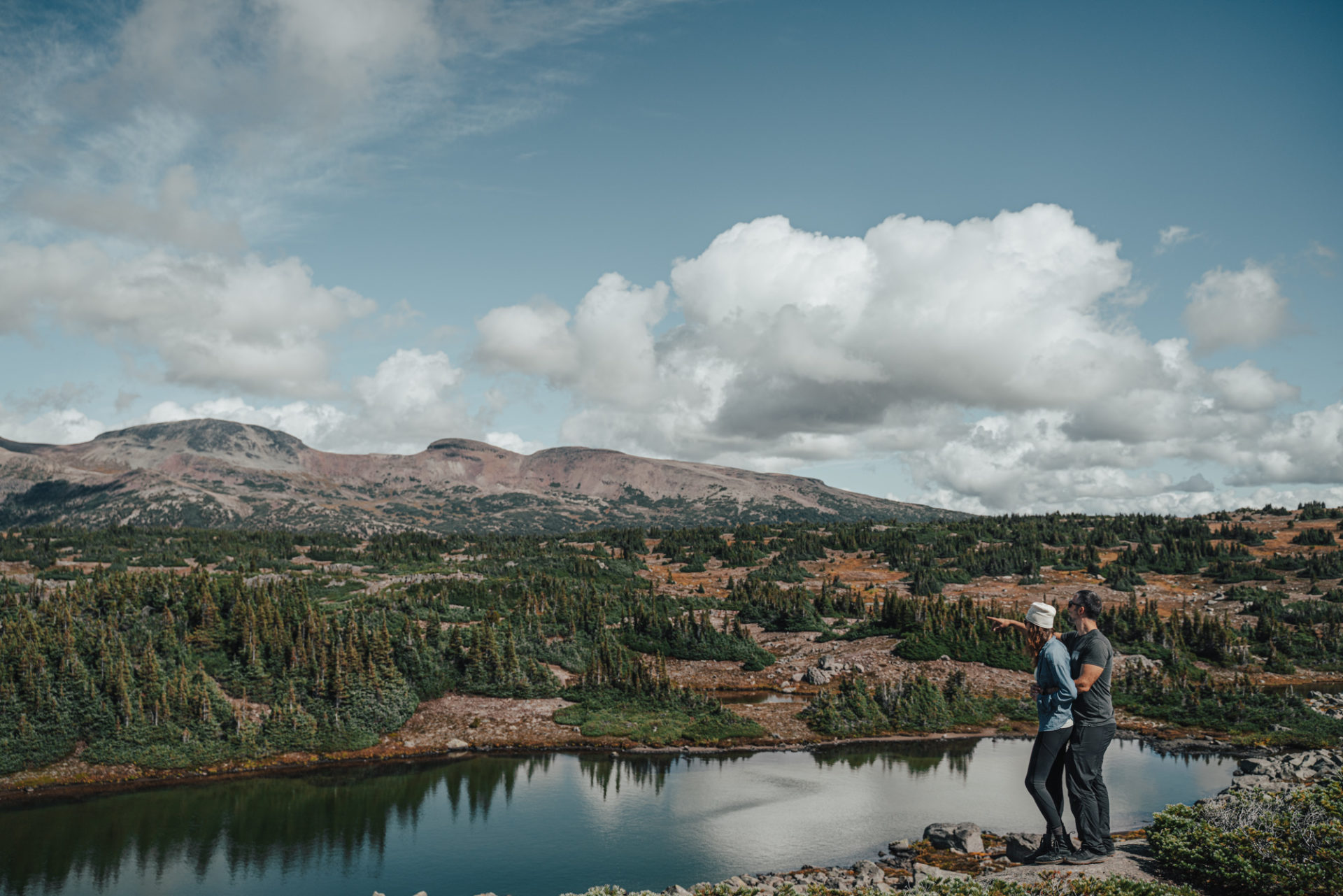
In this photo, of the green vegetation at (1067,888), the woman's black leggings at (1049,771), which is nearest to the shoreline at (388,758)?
the green vegetation at (1067,888)

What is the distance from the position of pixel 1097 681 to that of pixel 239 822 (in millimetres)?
38459

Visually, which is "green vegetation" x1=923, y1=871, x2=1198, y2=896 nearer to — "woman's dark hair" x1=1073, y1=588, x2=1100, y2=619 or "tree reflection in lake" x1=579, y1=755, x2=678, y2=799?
"woman's dark hair" x1=1073, y1=588, x2=1100, y2=619

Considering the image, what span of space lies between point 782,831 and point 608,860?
25.2 feet

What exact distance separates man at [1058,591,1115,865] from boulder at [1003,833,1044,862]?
7.39 meters

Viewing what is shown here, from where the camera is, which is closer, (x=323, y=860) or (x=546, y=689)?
(x=323, y=860)

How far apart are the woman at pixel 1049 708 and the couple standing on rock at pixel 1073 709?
0.04ft

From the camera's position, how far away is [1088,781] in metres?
14.1

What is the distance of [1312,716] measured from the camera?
1890 inches

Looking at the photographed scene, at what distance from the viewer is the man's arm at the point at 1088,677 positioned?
43.8ft

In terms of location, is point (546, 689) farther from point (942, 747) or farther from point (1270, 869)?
point (1270, 869)

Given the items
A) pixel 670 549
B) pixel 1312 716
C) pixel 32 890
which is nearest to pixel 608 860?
pixel 32 890

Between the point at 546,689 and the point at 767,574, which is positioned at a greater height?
the point at 767,574

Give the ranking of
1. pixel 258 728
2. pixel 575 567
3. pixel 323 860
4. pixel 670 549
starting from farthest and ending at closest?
pixel 670 549, pixel 575 567, pixel 258 728, pixel 323 860

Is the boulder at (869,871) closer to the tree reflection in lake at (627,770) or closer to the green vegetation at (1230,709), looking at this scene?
the tree reflection in lake at (627,770)
